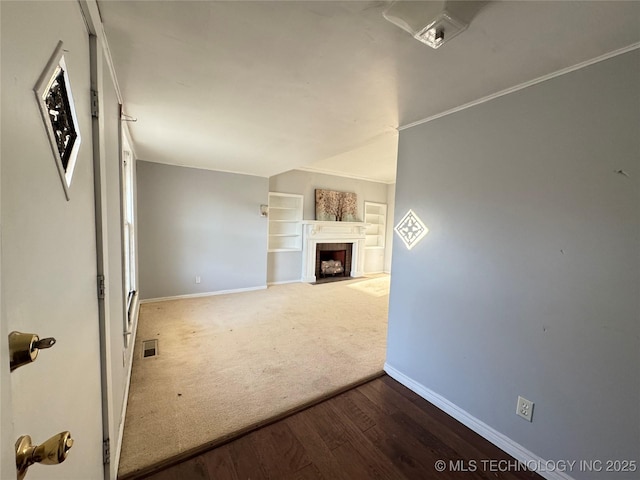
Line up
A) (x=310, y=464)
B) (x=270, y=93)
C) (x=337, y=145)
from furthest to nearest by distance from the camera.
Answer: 1. (x=337, y=145)
2. (x=270, y=93)
3. (x=310, y=464)

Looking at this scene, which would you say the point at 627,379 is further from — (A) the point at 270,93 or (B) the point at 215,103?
(B) the point at 215,103

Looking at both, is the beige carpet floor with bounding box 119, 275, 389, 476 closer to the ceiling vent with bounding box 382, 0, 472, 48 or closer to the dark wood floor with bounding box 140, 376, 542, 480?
the dark wood floor with bounding box 140, 376, 542, 480

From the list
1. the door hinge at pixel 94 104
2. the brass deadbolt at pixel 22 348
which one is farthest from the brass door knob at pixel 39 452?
the door hinge at pixel 94 104

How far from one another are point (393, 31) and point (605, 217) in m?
1.35

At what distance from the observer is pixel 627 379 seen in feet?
4.19

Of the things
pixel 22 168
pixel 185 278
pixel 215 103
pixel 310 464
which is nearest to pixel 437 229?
pixel 310 464

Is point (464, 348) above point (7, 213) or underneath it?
underneath

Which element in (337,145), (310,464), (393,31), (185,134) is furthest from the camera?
(337,145)

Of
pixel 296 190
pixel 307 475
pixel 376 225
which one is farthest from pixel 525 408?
pixel 376 225

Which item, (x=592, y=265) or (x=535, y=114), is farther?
(x=535, y=114)

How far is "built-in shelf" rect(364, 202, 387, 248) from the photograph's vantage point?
709 cm

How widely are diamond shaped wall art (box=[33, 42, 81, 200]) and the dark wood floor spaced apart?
5.25 ft

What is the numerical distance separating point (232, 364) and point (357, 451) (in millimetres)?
1387

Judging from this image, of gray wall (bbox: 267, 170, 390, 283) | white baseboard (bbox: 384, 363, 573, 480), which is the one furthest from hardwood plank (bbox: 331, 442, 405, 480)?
gray wall (bbox: 267, 170, 390, 283)
